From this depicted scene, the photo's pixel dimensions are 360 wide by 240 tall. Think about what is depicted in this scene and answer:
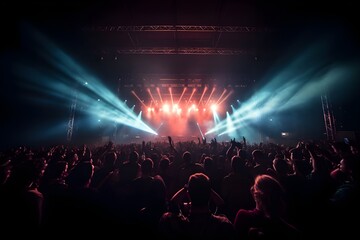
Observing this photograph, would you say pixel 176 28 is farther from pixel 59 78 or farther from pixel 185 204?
pixel 185 204

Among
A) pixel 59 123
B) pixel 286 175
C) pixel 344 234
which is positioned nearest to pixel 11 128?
pixel 59 123

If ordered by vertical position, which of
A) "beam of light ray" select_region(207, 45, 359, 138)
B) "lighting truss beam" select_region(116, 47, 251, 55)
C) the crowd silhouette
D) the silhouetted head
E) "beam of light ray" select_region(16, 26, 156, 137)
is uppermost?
"lighting truss beam" select_region(116, 47, 251, 55)

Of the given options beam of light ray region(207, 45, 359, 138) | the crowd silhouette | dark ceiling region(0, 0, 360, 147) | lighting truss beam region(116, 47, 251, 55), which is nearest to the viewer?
the crowd silhouette

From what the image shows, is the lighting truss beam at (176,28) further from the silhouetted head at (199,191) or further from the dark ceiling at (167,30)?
the silhouetted head at (199,191)

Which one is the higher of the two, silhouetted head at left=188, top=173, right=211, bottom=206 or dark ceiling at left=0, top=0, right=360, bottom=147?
dark ceiling at left=0, top=0, right=360, bottom=147

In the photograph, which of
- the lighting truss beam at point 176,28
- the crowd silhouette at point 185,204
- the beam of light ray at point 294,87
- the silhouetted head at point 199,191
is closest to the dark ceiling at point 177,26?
the lighting truss beam at point 176,28

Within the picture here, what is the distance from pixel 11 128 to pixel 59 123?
3026 mm

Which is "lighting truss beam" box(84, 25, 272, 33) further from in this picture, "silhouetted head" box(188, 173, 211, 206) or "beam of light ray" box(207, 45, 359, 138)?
"silhouetted head" box(188, 173, 211, 206)

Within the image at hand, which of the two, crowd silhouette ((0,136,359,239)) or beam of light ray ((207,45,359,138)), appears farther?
beam of light ray ((207,45,359,138))

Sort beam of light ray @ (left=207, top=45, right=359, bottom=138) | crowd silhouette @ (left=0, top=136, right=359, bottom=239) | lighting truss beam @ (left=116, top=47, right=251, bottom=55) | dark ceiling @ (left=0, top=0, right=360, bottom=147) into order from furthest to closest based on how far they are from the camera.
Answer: lighting truss beam @ (left=116, top=47, right=251, bottom=55)
beam of light ray @ (left=207, top=45, right=359, bottom=138)
dark ceiling @ (left=0, top=0, right=360, bottom=147)
crowd silhouette @ (left=0, top=136, right=359, bottom=239)

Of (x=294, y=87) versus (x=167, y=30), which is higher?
(x=167, y=30)

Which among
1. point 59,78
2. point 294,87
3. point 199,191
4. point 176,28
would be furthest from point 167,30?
point 294,87

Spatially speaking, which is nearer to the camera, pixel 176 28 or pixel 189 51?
pixel 176 28

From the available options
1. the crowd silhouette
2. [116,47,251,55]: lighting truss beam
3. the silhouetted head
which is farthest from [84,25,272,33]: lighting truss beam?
the silhouetted head
